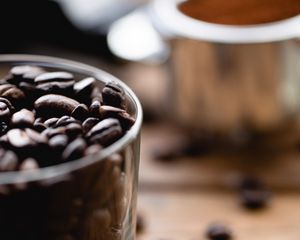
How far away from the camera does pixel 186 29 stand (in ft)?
3.69

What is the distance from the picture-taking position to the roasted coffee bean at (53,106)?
0.69 meters

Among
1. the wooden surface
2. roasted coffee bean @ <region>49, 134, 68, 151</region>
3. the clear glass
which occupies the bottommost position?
the wooden surface

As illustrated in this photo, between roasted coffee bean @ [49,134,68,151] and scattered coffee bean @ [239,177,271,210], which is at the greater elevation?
roasted coffee bean @ [49,134,68,151]

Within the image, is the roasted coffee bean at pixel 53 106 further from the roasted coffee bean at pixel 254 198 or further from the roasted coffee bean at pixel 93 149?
the roasted coffee bean at pixel 254 198

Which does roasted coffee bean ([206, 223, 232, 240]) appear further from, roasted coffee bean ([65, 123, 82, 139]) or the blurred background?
roasted coffee bean ([65, 123, 82, 139])

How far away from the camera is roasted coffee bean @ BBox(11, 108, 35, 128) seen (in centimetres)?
65

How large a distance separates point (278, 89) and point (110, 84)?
0.51m

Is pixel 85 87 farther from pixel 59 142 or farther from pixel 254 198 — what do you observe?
pixel 254 198

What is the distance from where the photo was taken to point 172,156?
3.99 feet

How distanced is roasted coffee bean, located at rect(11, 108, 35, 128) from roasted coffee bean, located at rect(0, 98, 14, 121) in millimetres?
11

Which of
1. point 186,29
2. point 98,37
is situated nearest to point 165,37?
point 186,29

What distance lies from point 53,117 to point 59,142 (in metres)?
0.09

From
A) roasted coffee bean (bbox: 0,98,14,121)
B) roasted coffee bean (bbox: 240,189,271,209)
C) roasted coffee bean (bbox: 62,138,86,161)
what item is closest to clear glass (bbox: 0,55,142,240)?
roasted coffee bean (bbox: 62,138,86,161)

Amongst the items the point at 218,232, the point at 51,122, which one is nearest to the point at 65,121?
the point at 51,122
